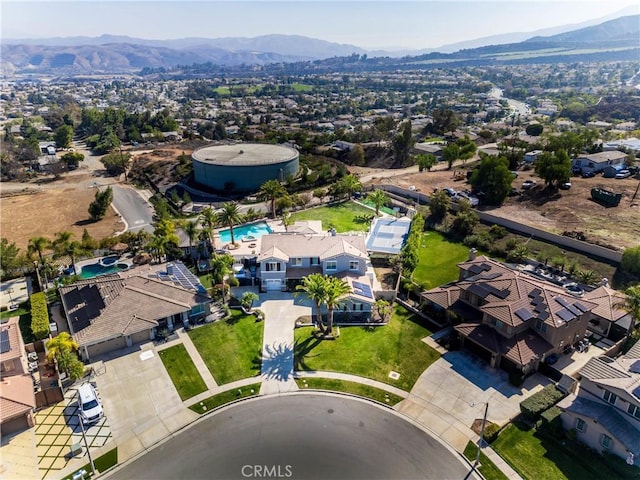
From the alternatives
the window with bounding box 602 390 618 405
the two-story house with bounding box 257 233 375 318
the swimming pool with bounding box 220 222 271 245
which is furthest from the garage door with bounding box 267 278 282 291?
the window with bounding box 602 390 618 405

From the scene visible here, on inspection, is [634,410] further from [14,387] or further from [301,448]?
[14,387]

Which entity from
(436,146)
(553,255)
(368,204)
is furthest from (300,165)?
(553,255)

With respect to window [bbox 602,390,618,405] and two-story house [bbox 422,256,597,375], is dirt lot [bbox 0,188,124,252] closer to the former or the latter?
two-story house [bbox 422,256,597,375]

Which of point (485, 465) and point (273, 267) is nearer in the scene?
point (485, 465)

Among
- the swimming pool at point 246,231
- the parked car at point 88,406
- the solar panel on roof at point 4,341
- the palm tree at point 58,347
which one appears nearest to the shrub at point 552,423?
the parked car at point 88,406

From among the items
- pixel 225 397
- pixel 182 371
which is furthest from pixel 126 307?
pixel 225 397

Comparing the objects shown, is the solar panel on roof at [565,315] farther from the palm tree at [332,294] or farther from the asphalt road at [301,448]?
the palm tree at [332,294]

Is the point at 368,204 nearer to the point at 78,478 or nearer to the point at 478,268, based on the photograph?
the point at 478,268
